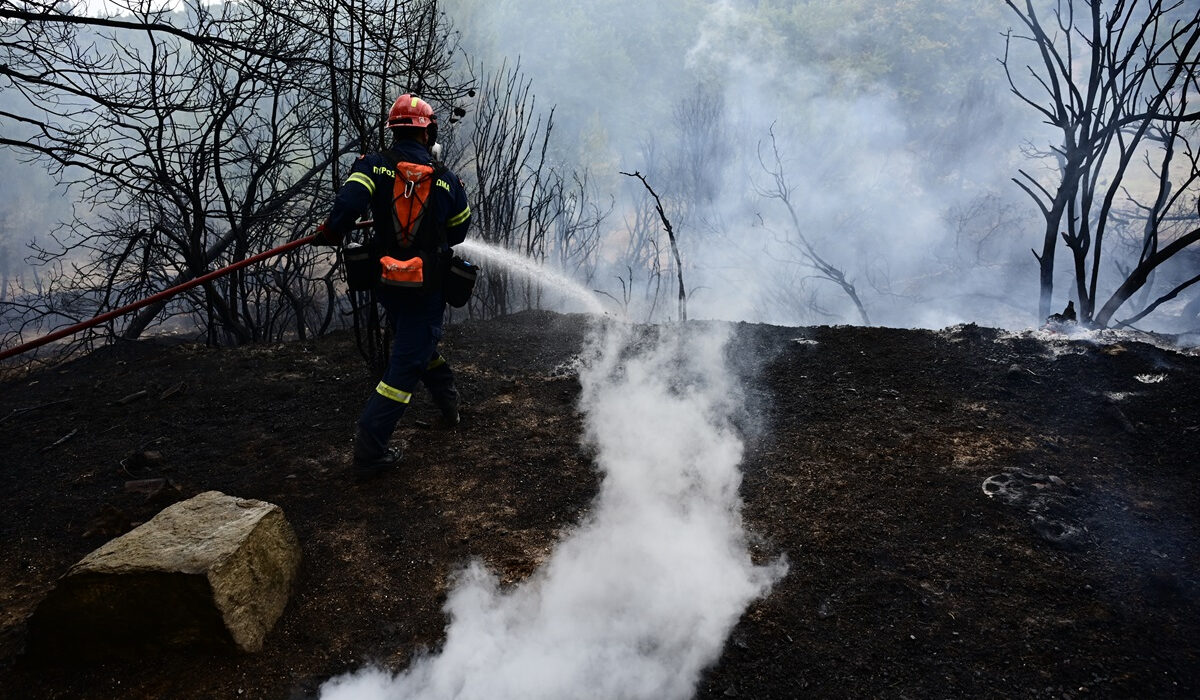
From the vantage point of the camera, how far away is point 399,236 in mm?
3533

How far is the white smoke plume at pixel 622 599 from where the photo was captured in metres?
2.14

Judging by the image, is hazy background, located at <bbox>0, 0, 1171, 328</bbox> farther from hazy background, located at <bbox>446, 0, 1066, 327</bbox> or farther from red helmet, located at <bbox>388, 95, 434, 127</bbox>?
red helmet, located at <bbox>388, 95, 434, 127</bbox>

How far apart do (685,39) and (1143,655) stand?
39.6 m

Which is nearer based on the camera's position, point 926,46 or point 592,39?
point 926,46

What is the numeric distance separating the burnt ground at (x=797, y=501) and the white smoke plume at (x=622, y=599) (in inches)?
3.9

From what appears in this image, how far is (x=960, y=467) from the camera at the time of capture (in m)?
3.11

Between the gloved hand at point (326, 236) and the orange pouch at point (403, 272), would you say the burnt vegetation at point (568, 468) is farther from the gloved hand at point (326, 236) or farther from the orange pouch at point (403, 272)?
the gloved hand at point (326, 236)

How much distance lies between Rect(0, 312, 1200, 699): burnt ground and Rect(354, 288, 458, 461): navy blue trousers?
279 mm

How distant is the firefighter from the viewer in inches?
133

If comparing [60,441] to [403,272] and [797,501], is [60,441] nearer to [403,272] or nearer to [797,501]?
[403,272]

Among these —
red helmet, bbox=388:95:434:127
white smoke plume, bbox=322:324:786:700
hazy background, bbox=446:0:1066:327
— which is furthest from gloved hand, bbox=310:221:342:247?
hazy background, bbox=446:0:1066:327

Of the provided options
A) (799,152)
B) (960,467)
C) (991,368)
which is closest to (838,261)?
(799,152)

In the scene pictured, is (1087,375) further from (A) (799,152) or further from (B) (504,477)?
(A) (799,152)

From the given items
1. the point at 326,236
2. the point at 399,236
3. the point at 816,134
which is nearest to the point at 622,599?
the point at 399,236
